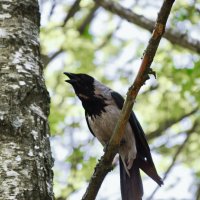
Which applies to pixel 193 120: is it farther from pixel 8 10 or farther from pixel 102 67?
pixel 8 10

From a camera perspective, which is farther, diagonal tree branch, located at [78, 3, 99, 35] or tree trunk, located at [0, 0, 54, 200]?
diagonal tree branch, located at [78, 3, 99, 35]

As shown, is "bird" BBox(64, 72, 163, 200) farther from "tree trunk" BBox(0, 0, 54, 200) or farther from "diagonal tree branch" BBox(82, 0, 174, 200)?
"diagonal tree branch" BBox(82, 0, 174, 200)

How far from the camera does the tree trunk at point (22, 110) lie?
2.86 m

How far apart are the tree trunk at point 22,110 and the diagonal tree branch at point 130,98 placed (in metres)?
0.30

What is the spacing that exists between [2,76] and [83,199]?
0.99 meters

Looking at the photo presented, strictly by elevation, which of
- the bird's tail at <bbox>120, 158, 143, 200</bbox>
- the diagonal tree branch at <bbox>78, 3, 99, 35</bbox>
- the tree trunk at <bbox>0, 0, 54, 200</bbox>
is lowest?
the diagonal tree branch at <bbox>78, 3, 99, 35</bbox>

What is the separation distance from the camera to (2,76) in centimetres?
327

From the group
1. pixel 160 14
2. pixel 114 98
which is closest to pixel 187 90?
pixel 114 98

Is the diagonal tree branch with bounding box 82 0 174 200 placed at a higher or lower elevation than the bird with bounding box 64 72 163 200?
higher

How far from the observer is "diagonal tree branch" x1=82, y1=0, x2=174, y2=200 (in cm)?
248

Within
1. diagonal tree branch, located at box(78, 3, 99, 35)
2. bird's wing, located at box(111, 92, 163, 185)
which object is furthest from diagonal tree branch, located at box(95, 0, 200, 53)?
diagonal tree branch, located at box(78, 3, 99, 35)

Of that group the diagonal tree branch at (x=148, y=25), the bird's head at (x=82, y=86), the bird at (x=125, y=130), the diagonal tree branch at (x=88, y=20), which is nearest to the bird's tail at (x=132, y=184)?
the bird at (x=125, y=130)

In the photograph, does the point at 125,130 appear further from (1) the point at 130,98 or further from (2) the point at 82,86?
(1) the point at 130,98

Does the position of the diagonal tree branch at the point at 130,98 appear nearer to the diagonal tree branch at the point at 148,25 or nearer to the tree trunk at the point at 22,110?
the tree trunk at the point at 22,110
